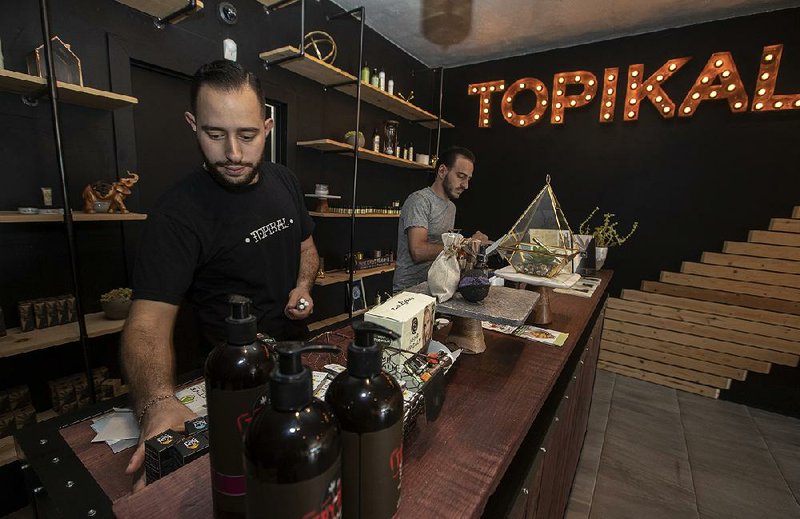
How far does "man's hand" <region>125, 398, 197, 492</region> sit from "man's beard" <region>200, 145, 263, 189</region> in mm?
816

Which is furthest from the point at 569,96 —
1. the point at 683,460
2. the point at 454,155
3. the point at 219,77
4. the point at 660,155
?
the point at 219,77

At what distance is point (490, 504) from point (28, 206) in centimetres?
251

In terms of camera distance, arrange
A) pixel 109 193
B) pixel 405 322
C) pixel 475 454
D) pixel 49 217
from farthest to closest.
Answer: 1. pixel 109 193
2. pixel 49 217
3. pixel 405 322
4. pixel 475 454

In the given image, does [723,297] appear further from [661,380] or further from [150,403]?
[150,403]

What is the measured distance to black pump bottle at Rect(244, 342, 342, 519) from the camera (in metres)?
0.36

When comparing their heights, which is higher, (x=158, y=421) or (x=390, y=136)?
(x=390, y=136)

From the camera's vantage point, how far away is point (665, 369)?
3.67 meters

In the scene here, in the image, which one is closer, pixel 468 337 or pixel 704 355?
pixel 468 337

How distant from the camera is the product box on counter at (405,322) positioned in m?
0.82

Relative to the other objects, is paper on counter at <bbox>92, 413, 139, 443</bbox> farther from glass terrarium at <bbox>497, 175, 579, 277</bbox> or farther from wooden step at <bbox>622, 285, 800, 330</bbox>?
wooden step at <bbox>622, 285, 800, 330</bbox>

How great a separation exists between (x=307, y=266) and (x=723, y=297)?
3.81 m

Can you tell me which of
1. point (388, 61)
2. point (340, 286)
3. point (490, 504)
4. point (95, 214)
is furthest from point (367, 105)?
point (490, 504)

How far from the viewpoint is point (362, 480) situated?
0.48 metres

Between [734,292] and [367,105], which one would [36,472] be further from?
[734,292]
